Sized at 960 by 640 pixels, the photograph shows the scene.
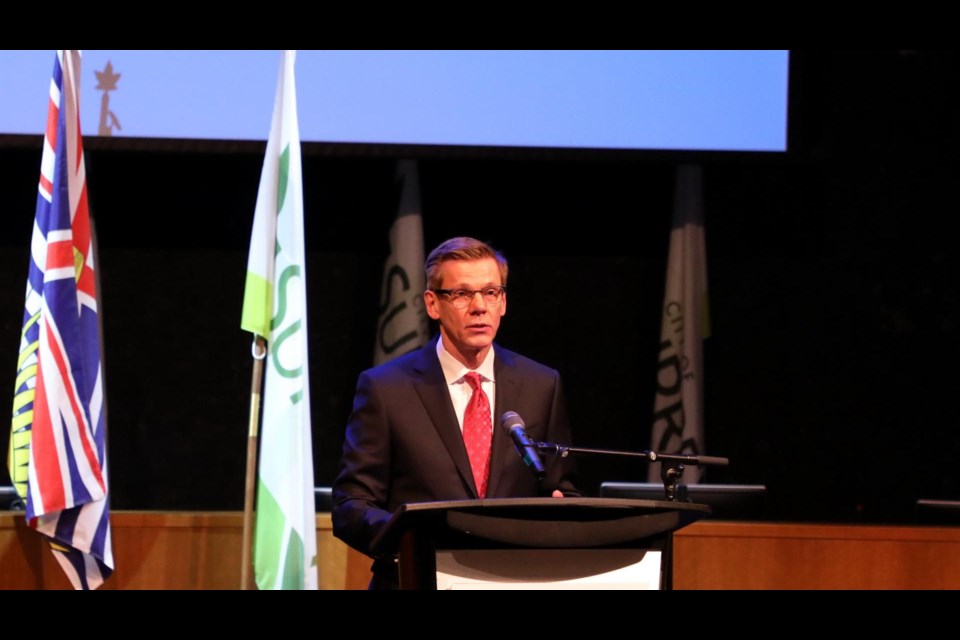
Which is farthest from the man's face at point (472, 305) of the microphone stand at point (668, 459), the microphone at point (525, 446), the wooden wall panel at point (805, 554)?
the wooden wall panel at point (805, 554)

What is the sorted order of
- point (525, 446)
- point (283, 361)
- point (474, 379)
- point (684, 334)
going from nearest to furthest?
point (525, 446)
point (474, 379)
point (283, 361)
point (684, 334)

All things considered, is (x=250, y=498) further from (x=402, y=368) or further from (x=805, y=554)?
(x=805, y=554)

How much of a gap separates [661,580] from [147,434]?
165 inches

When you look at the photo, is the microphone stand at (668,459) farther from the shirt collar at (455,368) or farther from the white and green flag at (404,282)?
the white and green flag at (404,282)

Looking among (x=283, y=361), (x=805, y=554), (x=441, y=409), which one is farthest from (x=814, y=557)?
(x=283, y=361)

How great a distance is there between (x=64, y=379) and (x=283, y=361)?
72cm

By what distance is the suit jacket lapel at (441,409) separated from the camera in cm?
252

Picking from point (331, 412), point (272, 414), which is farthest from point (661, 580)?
point (331, 412)

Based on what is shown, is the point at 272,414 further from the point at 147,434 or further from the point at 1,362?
the point at 1,362

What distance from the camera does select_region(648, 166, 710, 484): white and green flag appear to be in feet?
17.6

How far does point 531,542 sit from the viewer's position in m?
1.85

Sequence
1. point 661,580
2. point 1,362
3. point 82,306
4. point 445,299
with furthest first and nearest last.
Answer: point 1,362 < point 82,306 < point 445,299 < point 661,580

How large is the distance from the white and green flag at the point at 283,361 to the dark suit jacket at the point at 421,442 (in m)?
1.23

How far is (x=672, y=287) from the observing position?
18.1 ft
